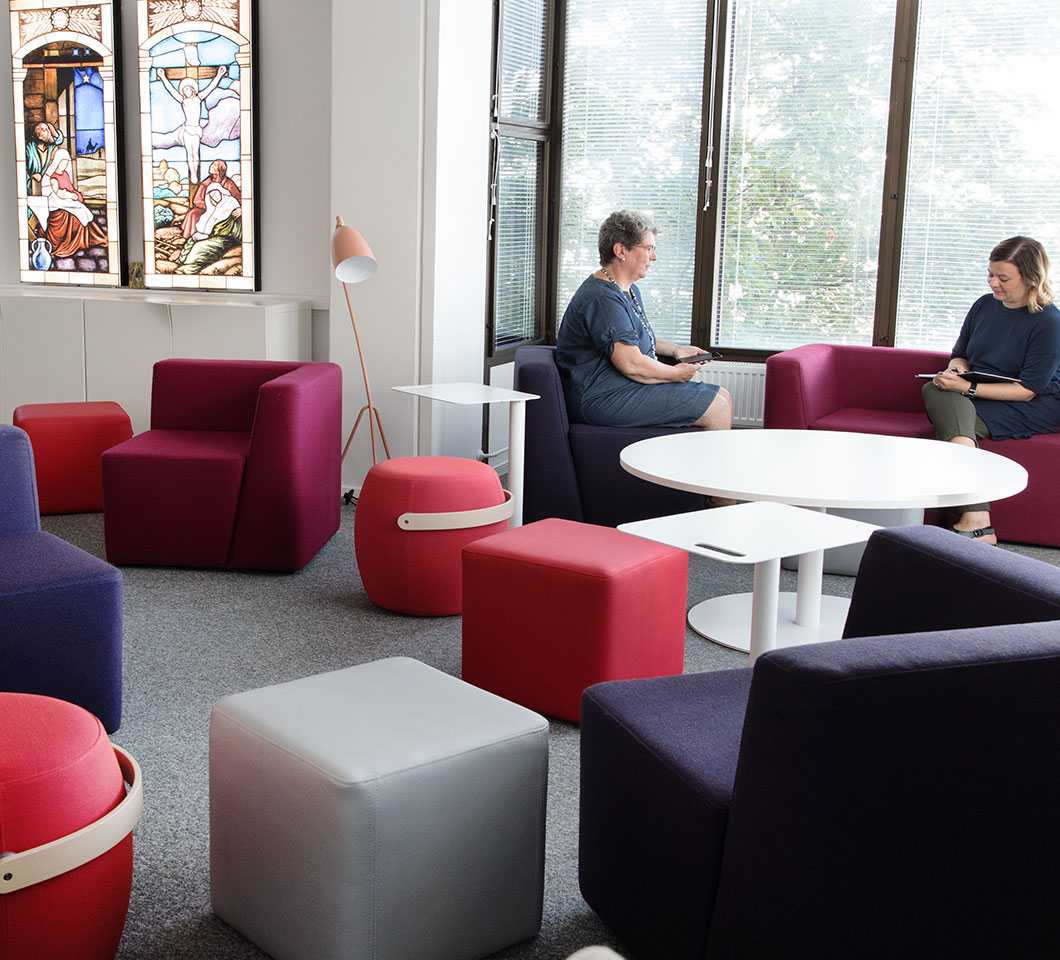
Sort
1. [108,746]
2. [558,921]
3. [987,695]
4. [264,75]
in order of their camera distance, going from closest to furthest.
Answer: [987,695]
[108,746]
[558,921]
[264,75]

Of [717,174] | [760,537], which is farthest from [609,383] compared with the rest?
[760,537]

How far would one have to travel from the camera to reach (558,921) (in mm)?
2377

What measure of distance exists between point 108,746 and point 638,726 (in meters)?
0.90

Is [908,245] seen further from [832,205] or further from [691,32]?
[691,32]

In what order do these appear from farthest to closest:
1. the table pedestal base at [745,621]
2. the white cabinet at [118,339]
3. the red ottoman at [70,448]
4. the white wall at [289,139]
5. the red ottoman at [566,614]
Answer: the white wall at [289,139] < the white cabinet at [118,339] < the red ottoman at [70,448] < the table pedestal base at [745,621] < the red ottoman at [566,614]

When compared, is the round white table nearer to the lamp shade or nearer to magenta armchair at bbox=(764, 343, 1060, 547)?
magenta armchair at bbox=(764, 343, 1060, 547)

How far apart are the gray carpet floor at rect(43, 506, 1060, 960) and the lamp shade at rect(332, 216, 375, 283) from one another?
1.09 metres

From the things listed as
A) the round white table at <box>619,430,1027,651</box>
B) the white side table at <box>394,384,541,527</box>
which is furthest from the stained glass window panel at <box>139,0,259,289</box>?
the round white table at <box>619,430,1027,651</box>

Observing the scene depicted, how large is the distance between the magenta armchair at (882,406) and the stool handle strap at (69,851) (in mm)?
3978

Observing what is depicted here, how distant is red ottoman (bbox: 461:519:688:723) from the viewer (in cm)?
320

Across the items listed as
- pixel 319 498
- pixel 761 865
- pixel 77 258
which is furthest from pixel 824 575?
pixel 77 258

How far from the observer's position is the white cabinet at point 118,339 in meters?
6.02

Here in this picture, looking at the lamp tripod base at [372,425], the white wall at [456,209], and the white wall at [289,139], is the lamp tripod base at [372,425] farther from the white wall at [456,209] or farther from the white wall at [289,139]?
the white wall at [289,139]

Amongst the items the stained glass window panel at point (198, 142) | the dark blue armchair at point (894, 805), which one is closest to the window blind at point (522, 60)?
the stained glass window panel at point (198, 142)
